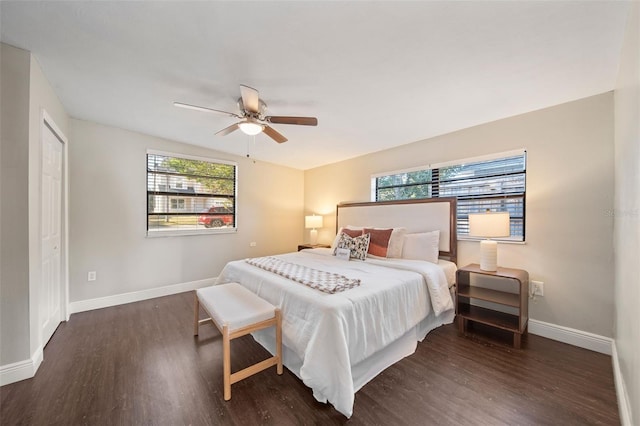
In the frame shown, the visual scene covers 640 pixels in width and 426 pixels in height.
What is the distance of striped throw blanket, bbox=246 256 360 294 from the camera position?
1955mm

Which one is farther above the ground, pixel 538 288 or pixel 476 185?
A: pixel 476 185

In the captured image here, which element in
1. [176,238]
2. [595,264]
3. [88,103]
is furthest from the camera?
[176,238]

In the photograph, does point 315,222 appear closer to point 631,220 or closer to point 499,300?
point 499,300

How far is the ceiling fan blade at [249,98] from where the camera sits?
1920 mm

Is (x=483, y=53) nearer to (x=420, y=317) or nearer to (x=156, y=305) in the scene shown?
(x=420, y=317)

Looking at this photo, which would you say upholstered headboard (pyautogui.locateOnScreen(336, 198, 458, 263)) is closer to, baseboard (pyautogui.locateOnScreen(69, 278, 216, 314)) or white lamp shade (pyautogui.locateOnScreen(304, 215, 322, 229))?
white lamp shade (pyautogui.locateOnScreen(304, 215, 322, 229))

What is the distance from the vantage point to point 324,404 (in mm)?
1589

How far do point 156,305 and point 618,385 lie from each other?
4.62 meters

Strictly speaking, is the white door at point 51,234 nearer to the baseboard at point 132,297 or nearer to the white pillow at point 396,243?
the baseboard at point 132,297

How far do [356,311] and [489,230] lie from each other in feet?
5.55

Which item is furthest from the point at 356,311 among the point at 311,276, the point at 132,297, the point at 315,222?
the point at 132,297

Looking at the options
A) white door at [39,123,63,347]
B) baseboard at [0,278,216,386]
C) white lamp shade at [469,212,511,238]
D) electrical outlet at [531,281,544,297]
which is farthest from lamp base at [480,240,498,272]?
white door at [39,123,63,347]

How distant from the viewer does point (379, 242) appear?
330 centimetres

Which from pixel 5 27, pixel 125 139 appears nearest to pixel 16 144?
pixel 5 27
